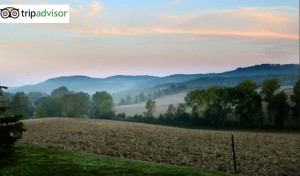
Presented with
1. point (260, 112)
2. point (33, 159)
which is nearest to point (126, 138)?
point (33, 159)

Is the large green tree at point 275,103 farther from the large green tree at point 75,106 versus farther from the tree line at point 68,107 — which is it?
the large green tree at point 75,106

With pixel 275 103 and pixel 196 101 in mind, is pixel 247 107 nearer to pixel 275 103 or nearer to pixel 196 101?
pixel 275 103

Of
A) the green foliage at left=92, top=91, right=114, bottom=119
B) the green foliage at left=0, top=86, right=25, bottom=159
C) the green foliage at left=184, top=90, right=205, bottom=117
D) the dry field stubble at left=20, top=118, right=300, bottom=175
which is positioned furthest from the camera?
the green foliage at left=92, top=91, right=114, bottom=119

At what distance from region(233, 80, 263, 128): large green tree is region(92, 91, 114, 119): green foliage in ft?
142

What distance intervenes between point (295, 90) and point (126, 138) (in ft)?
215

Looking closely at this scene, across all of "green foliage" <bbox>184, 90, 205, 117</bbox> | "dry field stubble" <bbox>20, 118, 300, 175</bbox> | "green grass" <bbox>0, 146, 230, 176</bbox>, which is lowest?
"dry field stubble" <bbox>20, 118, 300, 175</bbox>

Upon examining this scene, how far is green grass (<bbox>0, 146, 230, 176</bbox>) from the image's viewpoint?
20.0 metres

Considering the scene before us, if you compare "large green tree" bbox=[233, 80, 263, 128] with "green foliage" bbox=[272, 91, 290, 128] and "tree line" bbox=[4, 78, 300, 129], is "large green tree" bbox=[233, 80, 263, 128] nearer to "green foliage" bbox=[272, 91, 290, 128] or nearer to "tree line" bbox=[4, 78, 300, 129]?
"tree line" bbox=[4, 78, 300, 129]

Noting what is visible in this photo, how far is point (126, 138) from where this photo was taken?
1718 inches

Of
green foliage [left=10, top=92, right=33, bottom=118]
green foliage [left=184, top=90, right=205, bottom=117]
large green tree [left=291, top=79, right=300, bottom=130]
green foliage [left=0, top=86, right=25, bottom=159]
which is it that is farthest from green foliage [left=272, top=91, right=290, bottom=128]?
→ green foliage [left=0, top=86, right=25, bottom=159]

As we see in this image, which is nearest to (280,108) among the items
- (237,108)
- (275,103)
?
(275,103)

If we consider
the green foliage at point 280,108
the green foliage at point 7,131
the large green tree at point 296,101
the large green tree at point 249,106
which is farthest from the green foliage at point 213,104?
the green foliage at point 7,131

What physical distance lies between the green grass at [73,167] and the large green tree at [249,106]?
75295mm

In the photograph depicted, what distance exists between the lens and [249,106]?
→ 95375mm
